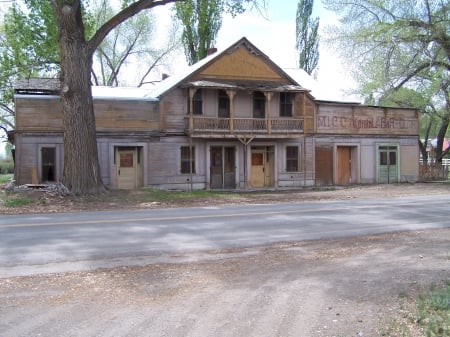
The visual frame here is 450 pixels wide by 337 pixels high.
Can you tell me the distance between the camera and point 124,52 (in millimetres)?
50344

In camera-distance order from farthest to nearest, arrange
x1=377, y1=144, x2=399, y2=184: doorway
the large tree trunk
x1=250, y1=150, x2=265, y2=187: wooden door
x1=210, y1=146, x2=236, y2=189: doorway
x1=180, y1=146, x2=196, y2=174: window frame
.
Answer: x1=377, y1=144, x2=399, y2=184: doorway
x1=250, y1=150, x2=265, y2=187: wooden door
x1=210, y1=146, x2=236, y2=189: doorway
x1=180, y1=146, x2=196, y2=174: window frame
the large tree trunk

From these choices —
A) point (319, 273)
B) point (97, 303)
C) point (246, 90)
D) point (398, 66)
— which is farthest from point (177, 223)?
point (398, 66)

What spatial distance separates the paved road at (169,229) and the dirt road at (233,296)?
1071 millimetres

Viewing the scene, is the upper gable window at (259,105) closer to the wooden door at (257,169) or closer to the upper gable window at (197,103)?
Answer: the wooden door at (257,169)

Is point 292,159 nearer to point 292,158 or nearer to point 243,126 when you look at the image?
point 292,158

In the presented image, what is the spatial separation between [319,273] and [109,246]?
13.8ft

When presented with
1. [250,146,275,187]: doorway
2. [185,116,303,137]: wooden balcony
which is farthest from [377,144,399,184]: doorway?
[250,146,275,187]: doorway

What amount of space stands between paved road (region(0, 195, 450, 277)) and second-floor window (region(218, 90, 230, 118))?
1159 cm

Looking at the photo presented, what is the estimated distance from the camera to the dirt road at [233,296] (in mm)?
5012

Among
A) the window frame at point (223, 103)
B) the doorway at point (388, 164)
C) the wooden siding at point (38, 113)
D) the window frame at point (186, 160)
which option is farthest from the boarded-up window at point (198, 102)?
the doorway at point (388, 164)

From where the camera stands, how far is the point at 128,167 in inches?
1019

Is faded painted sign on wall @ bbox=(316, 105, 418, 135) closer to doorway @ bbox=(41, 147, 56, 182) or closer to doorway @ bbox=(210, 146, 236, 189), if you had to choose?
doorway @ bbox=(210, 146, 236, 189)

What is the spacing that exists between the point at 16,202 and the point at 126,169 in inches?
345

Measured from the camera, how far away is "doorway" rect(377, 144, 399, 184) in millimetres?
31734
